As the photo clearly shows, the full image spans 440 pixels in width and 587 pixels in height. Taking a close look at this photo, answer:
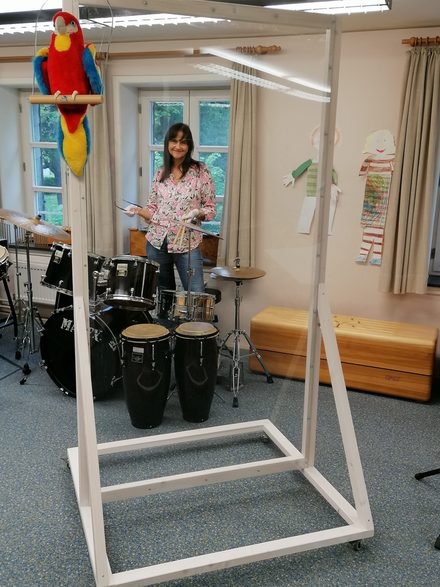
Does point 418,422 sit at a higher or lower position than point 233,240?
lower

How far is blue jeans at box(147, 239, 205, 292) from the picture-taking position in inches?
104

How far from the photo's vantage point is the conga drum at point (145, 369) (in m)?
2.65

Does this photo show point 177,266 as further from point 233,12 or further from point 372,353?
Result: point 372,353

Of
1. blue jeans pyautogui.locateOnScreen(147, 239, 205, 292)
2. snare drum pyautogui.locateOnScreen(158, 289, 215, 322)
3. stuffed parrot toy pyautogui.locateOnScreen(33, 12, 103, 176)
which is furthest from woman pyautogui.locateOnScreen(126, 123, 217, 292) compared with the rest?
stuffed parrot toy pyautogui.locateOnScreen(33, 12, 103, 176)

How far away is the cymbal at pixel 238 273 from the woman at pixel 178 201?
0.56 feet

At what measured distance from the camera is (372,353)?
10.9 ft

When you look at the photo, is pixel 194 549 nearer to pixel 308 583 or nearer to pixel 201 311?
pixel 308 583

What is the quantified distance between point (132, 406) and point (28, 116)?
3.25 m

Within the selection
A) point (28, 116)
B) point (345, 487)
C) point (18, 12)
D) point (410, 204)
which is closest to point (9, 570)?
point (345, 487)

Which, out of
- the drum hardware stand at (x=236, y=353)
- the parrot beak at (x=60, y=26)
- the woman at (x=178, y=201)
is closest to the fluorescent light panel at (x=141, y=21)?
the parrot beak at (x=60, y=26)

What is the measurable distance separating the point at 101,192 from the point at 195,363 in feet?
3.32

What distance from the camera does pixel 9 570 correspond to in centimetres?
Answer: 181

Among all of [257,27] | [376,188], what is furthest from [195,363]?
[376,188]

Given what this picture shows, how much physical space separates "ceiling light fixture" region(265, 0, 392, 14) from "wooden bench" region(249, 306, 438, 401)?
69.0 inches
